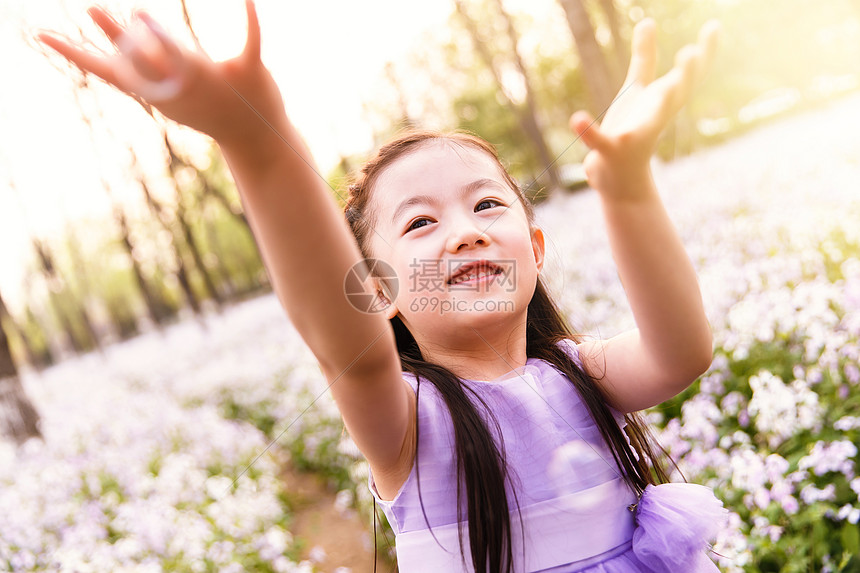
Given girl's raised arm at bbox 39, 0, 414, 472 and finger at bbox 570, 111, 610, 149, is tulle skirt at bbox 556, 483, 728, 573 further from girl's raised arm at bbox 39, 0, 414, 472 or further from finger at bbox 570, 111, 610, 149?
finger at bbox 570, 111, 610, 149

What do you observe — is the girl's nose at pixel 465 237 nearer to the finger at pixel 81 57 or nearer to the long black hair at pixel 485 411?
the long black hair at pixel 485 411

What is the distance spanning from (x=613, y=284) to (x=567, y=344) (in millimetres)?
4979

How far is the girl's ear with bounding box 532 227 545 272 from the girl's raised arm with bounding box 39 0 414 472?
645 millimetres

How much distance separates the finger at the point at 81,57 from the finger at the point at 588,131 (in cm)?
51

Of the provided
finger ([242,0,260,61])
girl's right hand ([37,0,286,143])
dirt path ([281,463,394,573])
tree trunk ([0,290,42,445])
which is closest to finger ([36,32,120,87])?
girl's right hand ([37,0,286,143])

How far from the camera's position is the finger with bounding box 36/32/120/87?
635 millimetres

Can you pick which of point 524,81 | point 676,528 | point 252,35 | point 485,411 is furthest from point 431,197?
point 524,81

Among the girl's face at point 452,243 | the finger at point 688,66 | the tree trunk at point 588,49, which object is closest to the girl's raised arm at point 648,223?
the finger at point 688,66

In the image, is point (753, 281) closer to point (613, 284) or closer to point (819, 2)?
point (613, 284)

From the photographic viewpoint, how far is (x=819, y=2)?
18.2 metres

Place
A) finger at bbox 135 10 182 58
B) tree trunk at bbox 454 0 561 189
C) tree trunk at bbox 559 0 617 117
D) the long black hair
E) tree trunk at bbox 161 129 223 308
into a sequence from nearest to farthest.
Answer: finger at bbox 135 10 182 58, the long black hair, tree trunk at bbox 559 0 617 117, tree trunk at bbox 454 0 561 189, tree trunk at bbox 161 129 223 308

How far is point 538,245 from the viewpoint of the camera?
4.82 feet

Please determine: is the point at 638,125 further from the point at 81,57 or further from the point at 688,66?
the point at 81,57

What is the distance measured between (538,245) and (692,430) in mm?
2018
